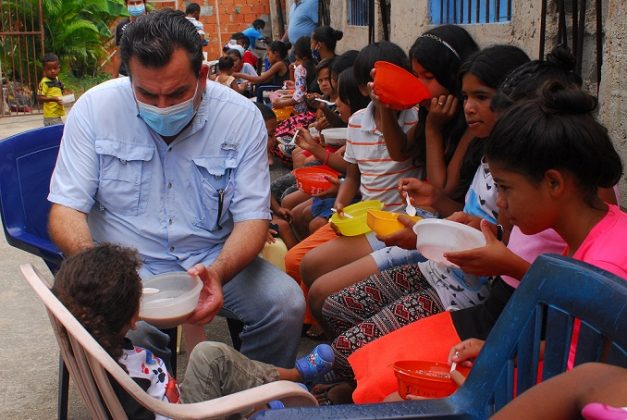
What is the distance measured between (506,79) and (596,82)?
84cm

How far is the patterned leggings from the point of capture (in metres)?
2.65

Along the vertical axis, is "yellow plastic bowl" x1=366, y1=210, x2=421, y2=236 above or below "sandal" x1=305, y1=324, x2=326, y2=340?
above

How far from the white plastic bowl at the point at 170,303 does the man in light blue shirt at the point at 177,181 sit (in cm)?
25

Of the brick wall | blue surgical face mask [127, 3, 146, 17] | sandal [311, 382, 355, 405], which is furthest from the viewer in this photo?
the brick wall

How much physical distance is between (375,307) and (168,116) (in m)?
1.02

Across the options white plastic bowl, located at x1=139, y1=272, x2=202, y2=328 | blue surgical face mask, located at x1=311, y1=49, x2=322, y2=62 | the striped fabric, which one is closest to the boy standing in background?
blue surgical face mask, located at x1=311, y1=49, x2=322, y2=62

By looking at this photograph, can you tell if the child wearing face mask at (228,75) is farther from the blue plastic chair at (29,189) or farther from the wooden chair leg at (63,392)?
the wooden chair leg at (63,392)

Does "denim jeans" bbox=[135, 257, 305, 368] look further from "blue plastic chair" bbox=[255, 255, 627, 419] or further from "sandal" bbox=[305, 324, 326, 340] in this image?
"blue plastic chair" bbox=[255, 255, 627, 419]

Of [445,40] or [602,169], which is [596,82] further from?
[602,169]

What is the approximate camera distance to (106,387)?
1755mm

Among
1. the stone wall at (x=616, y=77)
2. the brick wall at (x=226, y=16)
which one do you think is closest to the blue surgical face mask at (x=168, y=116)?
the stone wall at (x=616, y=77)

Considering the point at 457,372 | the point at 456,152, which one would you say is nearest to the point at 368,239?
the point at 456,152

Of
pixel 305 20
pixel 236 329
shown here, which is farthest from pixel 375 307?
pixel 305 20

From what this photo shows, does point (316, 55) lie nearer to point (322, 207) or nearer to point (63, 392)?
point (322, 207)
